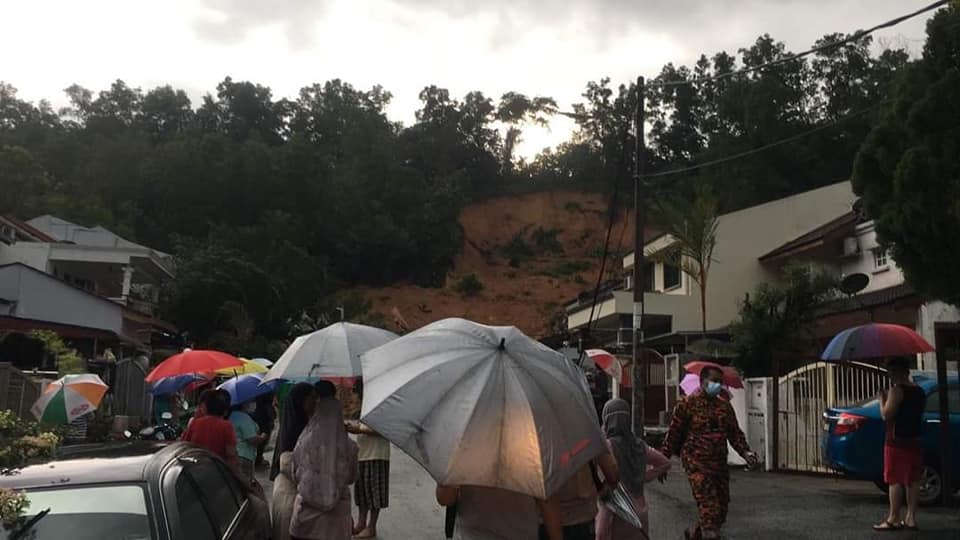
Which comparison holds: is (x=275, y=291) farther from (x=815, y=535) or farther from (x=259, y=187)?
(x=815, y=535)

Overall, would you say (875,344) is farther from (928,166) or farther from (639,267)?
(639,267)

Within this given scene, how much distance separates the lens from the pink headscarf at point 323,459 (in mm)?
6293

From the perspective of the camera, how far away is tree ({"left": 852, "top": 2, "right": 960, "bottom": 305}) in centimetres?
1280

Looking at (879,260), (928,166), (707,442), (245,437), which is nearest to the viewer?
(707,442)

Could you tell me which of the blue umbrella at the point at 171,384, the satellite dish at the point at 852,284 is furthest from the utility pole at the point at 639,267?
the blue umbrella at the point at 171,384

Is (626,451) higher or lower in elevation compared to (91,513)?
higher

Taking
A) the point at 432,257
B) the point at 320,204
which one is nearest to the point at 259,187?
the point at 320,204

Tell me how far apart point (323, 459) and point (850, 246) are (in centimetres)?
2498

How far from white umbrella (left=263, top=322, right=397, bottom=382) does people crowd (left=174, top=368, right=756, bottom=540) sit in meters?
0.59

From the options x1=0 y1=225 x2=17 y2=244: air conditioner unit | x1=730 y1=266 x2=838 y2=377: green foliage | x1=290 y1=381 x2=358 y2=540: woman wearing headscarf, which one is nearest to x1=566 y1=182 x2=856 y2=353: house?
x1=730 y1=266 x2=838 y2=377: green foliage

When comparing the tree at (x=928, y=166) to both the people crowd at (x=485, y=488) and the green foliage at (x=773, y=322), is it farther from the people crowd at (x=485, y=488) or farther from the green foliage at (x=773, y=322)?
the people crowd at (x=485, y=488)

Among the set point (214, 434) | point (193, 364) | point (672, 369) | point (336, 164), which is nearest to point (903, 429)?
point (214, 434)

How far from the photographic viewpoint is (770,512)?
36.2ft

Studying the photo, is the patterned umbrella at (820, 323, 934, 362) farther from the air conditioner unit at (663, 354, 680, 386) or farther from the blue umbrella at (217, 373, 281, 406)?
the air conditioner unit at (663, 354, 680, 386)
